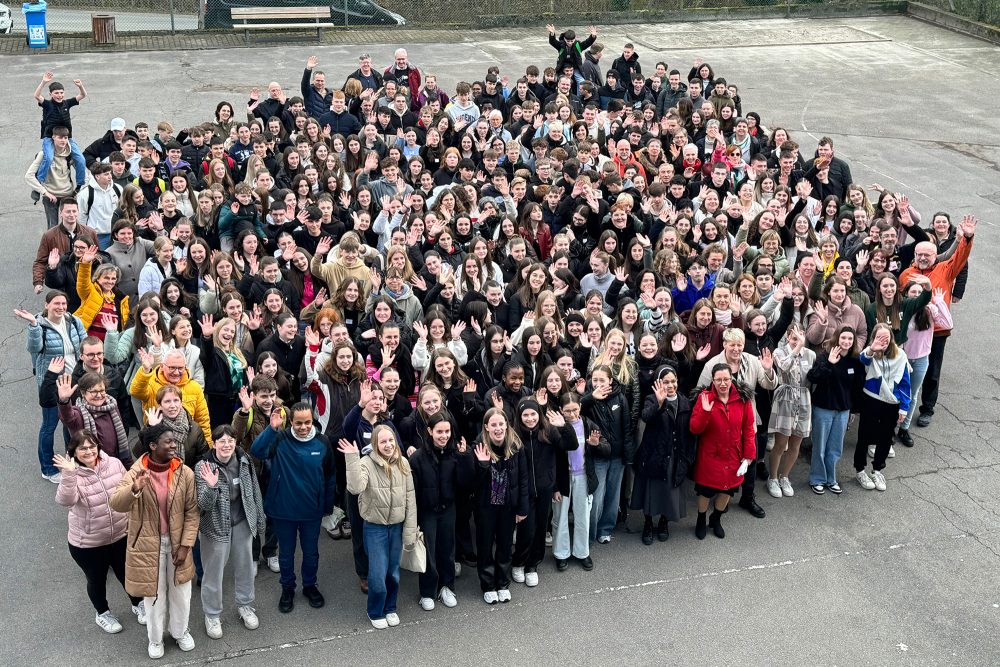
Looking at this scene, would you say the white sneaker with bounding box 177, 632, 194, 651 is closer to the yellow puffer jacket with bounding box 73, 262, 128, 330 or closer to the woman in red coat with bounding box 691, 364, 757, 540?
the yellow puffer jacket with bounding box 73, 262, 128, 330

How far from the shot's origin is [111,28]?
81.7 feet

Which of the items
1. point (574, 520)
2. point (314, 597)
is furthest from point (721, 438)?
point (314, 597)

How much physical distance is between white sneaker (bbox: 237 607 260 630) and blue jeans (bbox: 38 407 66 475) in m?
2.53

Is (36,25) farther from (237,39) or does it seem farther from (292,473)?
(292,473)

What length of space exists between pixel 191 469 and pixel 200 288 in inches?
121

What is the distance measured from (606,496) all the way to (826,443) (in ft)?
7.20

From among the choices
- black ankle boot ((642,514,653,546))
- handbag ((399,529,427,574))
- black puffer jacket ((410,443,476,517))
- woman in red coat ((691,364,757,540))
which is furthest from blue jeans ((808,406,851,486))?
handbag ((399,529,427,574))

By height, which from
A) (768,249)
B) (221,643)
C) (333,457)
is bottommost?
(221,643)

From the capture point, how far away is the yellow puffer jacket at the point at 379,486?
7.32 metres

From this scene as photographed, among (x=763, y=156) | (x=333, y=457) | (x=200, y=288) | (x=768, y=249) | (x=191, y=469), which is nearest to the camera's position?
(x=191, y=469)

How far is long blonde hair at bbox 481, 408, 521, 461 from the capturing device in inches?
302

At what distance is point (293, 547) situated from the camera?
7832mm

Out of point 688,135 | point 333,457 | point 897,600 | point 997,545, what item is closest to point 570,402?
point 333,457

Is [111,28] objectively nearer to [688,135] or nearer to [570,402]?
[688,135]
